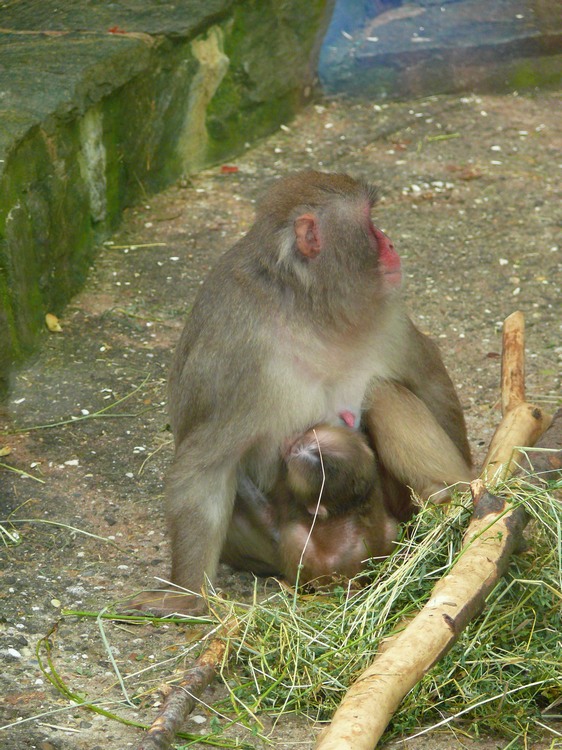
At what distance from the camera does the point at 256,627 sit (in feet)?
13.7

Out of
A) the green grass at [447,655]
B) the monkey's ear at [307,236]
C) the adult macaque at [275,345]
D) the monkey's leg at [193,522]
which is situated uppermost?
the monkey's ear at [307,236]

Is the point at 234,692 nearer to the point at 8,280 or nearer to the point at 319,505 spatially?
the point at 319,505

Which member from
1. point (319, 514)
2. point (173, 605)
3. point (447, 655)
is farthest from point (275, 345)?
point (447, 655)

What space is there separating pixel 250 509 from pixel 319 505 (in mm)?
418

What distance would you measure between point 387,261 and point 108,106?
139 inches

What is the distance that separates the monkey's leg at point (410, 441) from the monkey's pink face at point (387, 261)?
45 cm

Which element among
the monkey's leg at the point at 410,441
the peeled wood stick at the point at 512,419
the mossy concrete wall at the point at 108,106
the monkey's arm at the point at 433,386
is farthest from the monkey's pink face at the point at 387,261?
the mossy concrete wall at the point at 108,106

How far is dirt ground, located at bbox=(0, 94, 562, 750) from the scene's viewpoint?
411cm

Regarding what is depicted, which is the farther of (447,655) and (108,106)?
(108,106)

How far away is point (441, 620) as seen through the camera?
347 cm

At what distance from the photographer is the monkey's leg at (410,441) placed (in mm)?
4621

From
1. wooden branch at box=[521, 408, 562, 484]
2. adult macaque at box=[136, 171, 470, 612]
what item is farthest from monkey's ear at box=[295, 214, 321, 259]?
wooden branch at box=[521, 408, 562, 484]

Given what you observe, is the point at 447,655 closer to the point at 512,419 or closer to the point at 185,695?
the point at 185,695

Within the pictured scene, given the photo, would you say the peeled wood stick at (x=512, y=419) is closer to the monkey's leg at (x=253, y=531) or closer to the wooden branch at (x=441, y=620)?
the wooden branch at (x=441, y=620)
